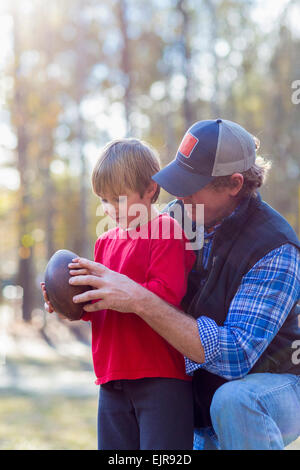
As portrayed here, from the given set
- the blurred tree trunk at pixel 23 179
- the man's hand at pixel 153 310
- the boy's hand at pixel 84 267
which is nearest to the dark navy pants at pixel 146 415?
the man's hand at pixel 153 310

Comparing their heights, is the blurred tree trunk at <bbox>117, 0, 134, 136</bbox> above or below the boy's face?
above

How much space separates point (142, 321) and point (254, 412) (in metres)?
0.64

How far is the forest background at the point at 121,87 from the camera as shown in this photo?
14555 mm

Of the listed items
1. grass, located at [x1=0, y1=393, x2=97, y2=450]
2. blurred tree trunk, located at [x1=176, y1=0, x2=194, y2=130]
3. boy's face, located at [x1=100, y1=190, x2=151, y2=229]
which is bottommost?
grass, located at [x1=0, y1=393, x2=97, y2=450]

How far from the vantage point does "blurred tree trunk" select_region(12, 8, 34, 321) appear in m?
13.0

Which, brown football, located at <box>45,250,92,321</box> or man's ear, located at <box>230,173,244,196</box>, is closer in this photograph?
brown football, located at <box>45,250,92,321</box>

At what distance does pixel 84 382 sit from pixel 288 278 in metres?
7.59

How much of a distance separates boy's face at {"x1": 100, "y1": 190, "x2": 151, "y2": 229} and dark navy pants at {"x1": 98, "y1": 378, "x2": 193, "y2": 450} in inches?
29.4

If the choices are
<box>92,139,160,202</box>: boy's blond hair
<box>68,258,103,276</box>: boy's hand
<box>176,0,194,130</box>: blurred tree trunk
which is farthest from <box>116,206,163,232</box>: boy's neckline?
<box>176,0,194,130</box>: blurred tree trunk

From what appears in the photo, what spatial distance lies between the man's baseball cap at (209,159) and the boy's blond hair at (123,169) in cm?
8

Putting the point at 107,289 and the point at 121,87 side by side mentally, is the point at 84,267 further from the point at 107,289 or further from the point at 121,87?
the point at 121,87

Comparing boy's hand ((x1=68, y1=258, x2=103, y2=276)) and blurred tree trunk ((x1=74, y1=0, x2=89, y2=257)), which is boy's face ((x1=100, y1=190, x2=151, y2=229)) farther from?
blurred tree trunk ((x1=74, y1=0, x2=89, y2=257))

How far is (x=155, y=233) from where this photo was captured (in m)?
2.48

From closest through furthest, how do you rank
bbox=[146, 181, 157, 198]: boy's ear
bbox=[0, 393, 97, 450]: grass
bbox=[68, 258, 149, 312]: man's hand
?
bbox=[68, 258, 149, 312]: man's hand
bbox=[146, 181, 157, 198]: boy's ear
bbox=[0, 393, 97, 450]: grass
